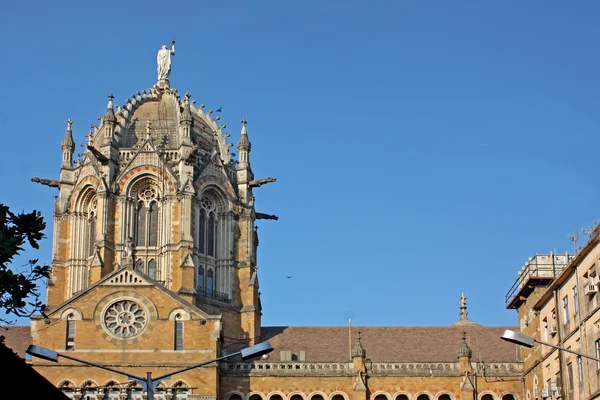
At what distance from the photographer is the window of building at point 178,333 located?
71.8 metres

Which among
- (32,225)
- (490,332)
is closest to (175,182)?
(490,332)

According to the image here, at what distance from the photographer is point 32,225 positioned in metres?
36.3

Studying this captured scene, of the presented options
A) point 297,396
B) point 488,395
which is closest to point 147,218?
point 297,396

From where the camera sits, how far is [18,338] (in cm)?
7750

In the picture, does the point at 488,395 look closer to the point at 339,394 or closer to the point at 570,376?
the point at 339,394

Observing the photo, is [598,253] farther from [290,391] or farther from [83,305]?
[83,305]

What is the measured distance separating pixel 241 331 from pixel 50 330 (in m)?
13.3

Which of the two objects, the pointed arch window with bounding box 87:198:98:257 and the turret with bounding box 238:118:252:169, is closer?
the pointed arch window with bounding box 87:198:98:257

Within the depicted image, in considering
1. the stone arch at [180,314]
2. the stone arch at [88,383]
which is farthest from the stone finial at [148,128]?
the stone arch at [88,383]

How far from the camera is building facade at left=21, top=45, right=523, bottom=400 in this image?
235ft

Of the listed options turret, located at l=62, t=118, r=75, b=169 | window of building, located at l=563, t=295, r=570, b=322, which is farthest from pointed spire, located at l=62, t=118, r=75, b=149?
window of building, located at l=563, t=295, r=570, b=322

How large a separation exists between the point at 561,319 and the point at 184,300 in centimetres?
2241

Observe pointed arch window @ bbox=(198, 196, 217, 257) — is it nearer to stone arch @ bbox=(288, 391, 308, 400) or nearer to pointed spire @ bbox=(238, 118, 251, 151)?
pointed spire @ bbox=(238, 118, 251, 151)

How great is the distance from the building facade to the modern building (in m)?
5.19
